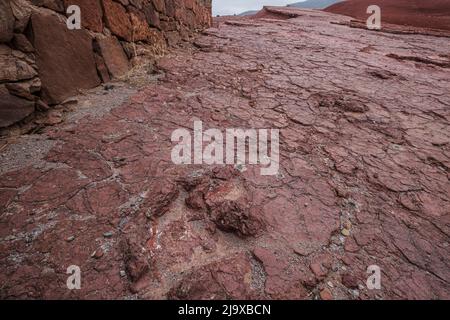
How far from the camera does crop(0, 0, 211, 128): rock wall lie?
5.06 ft

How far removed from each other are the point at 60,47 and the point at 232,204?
1627mm

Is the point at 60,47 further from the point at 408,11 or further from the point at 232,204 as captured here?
the point at 408,11

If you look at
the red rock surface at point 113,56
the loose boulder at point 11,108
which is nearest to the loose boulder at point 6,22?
the loose boulder at point 11,108

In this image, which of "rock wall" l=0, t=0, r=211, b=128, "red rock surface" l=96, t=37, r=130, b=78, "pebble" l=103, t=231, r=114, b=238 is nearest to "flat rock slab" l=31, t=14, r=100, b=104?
"rock wall" l=0, t=0, r=211, b=128

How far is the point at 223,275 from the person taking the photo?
1101mm

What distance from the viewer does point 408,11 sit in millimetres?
9828

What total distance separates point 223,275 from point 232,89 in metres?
1.87

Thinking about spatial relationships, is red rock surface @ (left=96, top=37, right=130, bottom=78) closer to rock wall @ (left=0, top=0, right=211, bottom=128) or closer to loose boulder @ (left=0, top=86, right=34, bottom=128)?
rock wall @ (left=0, top=0, right=211, bottom=128)

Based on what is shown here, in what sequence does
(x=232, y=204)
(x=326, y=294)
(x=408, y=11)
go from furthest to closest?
(x=408, y=11) → (x=232, y=204) → (x=326, y=294)

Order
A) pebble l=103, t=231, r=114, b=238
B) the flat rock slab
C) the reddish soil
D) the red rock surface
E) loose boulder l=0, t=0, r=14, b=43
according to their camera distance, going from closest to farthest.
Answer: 1. pebble l=103, t=231, r=114, b=238
2. loose boulder l=0, t=0, r=14, b=43
3. the flat rock slab
4. the red rock surface
5. the reddish soil

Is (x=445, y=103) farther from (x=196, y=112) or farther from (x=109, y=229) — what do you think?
(x=109, y=229)

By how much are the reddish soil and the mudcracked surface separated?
24.5 ft

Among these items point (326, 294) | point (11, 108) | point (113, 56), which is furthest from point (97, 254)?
point (113, 56)

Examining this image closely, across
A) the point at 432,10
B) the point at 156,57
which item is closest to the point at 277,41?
the point at 156,57
